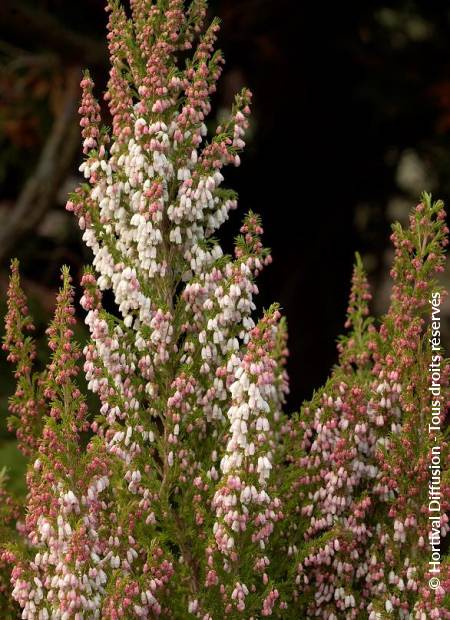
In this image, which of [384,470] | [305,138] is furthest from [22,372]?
[305,138]

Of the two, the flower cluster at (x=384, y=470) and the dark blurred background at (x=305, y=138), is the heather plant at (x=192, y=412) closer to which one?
the flower cluster at (x=384, y=470)

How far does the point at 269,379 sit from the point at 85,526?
1.01m

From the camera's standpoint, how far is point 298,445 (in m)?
5.30

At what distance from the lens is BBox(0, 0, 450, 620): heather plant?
14.5ft

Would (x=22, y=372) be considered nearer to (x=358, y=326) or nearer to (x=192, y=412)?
(x=192, y=412)

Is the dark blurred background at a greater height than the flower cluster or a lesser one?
greater

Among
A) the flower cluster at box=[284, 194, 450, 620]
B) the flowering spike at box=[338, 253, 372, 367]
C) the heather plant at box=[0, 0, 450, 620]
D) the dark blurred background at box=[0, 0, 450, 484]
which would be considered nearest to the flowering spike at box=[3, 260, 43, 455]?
the heather plant at box=[0, 0, 450, 620]

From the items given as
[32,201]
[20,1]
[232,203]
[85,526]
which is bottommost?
[85,526]

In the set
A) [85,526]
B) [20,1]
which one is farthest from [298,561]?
[20,1]

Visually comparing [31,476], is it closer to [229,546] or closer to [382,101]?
[229,546]

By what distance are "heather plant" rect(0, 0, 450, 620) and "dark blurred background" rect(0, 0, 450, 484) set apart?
6703 mm

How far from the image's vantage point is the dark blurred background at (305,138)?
1191cm

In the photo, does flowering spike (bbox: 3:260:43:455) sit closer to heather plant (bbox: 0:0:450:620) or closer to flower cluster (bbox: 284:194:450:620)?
heather plant (bbox: 0:0:450:620)

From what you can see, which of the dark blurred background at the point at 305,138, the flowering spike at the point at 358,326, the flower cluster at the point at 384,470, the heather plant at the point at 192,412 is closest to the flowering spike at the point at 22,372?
the heather plant at the point at 192,412
